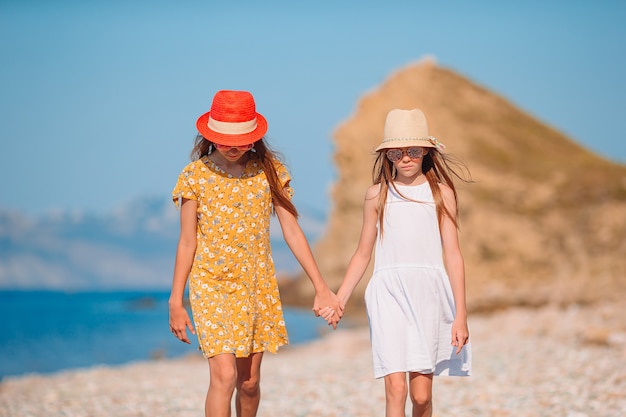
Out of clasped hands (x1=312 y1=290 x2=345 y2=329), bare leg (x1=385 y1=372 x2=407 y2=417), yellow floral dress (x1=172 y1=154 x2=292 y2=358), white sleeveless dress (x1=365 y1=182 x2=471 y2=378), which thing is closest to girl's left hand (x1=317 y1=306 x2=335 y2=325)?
clasped hands (x1=312 y1=290 x2=345 y2=329)

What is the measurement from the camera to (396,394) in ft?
18.1

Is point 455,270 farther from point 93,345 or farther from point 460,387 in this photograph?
point 93,345

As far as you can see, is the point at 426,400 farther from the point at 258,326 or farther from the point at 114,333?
the point at 114,333

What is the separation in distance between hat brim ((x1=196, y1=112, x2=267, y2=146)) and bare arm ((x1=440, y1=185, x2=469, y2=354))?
4.05 feet

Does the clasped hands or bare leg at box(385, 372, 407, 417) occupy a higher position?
the clasped hands

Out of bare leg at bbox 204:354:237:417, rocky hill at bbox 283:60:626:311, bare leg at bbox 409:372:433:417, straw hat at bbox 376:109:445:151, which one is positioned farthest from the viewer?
rocky hill at bbox 283:60:626:311

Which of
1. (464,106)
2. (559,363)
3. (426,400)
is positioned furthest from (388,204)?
(464,106)

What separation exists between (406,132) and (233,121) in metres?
1.11

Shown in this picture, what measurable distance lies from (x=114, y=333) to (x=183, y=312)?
125 feet

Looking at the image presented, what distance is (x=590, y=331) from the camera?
14.1 meters

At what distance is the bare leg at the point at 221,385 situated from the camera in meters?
5.42

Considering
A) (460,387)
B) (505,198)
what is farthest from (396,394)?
(505,198)

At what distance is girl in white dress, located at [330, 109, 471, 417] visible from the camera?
561cm

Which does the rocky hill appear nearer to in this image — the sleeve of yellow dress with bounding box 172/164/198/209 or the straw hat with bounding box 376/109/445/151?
the straw hat with bounding box 376/109/445/151
